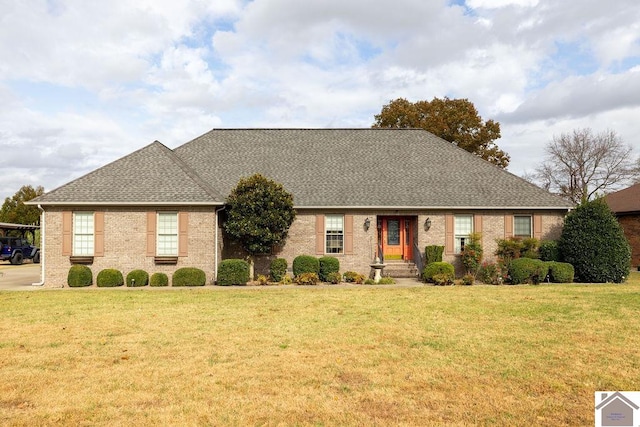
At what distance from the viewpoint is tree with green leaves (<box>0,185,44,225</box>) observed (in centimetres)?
4934

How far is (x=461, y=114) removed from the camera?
3809cm

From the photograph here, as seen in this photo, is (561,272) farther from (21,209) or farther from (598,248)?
(21,209)

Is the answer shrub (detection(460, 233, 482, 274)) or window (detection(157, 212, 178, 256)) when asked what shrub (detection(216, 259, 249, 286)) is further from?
shrub (detection(460, 233, 482, 274))

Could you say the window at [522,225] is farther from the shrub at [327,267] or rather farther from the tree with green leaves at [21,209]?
the tree with green leaves at [21,209]

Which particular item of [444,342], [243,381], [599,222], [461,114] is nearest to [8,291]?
[243,381]

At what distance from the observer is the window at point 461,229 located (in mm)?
20172

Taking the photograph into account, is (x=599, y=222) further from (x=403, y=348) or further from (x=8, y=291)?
(x=8, y=291)

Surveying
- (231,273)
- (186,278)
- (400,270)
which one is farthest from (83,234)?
(400,270)

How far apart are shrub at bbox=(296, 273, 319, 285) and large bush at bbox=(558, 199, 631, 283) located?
34.6ft

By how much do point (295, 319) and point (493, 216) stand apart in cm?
1287

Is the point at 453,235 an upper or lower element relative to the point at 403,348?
upper

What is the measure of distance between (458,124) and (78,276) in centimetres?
3131

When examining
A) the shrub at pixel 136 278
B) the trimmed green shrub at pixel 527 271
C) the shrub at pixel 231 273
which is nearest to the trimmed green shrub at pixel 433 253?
the trimmed green shrub at pixel 527 271

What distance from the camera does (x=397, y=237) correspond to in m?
20.9
